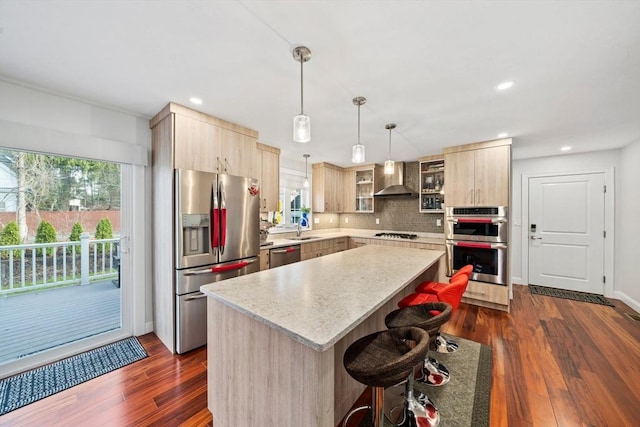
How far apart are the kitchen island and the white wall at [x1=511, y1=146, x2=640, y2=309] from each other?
407cm

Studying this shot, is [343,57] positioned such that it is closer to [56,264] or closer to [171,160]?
[171,160]

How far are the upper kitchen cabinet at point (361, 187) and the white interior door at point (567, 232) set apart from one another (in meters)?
2.81

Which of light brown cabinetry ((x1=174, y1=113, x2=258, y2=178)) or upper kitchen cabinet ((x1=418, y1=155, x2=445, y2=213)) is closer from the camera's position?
light brown cabinetry ((x1=174, y1=113, x2=258, y2=178))

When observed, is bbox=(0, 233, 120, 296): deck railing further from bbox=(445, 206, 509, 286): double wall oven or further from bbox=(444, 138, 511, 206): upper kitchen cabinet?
bbox=(444, 138, 511, 206): upper kitchen cabinet

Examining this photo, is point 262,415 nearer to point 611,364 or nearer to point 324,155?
point 611,364

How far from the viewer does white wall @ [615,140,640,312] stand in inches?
138

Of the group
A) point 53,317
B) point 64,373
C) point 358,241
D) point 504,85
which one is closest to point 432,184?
point 358,241

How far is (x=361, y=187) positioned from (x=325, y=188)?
0.93 m

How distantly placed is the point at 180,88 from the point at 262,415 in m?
2.47

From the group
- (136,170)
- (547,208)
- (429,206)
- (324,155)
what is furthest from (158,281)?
(547,208)

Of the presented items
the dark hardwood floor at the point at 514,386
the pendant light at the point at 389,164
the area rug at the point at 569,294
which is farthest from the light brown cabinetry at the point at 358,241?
the area rug at the point at 569,294

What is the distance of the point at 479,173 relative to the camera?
12.1 feet

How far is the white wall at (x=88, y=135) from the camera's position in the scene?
2.04 metres

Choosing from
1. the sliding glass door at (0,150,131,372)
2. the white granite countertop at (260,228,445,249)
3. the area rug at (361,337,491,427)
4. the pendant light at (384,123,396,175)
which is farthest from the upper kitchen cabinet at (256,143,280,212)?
the area rug at (361,337,491,427)
